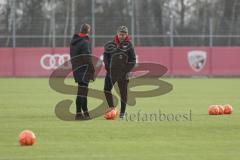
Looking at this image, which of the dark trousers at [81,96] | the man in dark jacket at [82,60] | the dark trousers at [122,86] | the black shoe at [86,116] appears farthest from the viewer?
the dark trousers at [122,86]

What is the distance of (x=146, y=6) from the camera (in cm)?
5094

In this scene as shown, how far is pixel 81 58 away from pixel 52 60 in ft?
94.3

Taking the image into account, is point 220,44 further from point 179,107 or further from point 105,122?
point 105,122

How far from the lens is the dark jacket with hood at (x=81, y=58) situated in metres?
17.4

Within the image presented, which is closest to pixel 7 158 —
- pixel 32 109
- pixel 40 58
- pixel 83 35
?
pixel 83 35

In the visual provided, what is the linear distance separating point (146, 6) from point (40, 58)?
349 inches

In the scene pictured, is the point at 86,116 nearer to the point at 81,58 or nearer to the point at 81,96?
the point at 81,96

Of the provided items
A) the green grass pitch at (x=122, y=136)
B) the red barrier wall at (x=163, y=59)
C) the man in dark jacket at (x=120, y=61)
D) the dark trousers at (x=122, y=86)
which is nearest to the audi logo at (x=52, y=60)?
the red barrier wall at (x=163, y=59)

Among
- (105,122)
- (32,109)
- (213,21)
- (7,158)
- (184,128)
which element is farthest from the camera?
(213,21)

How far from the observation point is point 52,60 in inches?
1811

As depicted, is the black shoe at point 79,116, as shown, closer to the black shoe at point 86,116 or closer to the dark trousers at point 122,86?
the black shoe at point 86,116

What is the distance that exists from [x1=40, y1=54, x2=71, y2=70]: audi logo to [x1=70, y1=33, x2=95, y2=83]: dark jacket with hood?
91.5 feet

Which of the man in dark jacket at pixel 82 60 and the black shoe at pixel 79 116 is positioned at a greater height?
the man in dark jacket at pixel 82 60

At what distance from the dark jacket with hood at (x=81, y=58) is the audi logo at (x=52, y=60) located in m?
27.9
